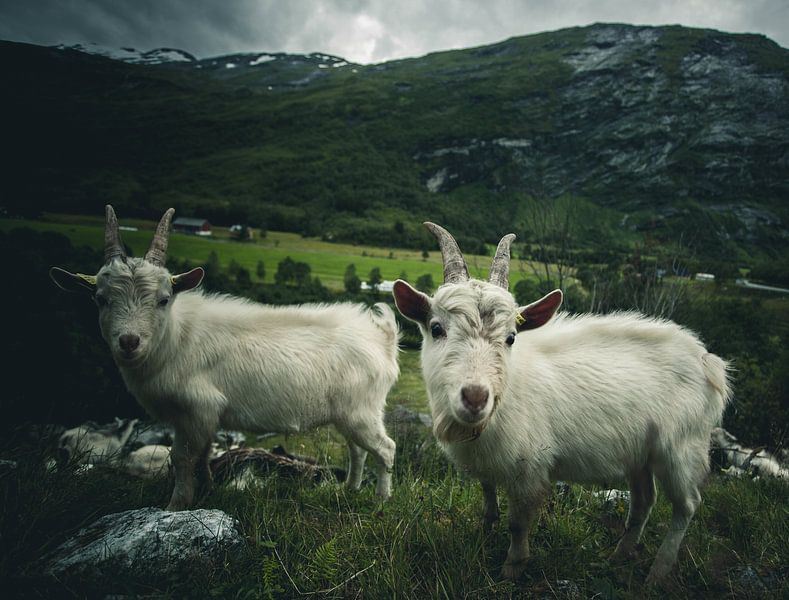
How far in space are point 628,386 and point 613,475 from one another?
0.83m

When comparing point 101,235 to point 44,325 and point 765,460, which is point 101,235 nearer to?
point 44,325

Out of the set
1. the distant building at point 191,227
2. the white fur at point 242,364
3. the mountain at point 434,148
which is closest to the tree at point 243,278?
the mountain at point 434,148

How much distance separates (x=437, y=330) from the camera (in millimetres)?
3273

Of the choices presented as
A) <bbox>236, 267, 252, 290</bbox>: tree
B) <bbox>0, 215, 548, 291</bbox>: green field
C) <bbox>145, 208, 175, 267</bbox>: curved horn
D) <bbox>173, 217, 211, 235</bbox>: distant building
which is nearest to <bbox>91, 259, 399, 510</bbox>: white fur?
<bbox>145, 208, 175, 267</bbox>: curved horn

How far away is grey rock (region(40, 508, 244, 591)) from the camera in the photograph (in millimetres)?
2523

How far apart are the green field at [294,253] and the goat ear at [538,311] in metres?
15.0

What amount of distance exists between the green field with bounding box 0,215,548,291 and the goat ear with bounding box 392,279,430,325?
50.2 ft

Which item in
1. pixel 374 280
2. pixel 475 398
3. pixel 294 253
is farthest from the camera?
pixel 294 253

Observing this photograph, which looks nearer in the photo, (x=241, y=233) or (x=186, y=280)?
(x=186, y=280)

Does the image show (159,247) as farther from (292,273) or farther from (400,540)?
(292,273)

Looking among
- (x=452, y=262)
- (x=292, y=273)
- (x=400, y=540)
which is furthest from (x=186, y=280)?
(x=292, y=273)

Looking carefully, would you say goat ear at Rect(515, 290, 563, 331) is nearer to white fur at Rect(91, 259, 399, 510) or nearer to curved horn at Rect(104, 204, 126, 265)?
white fur at Rect(91, 259, 399, 510)

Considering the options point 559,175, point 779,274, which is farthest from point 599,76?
point 779,274

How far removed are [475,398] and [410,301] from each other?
1073 mm
